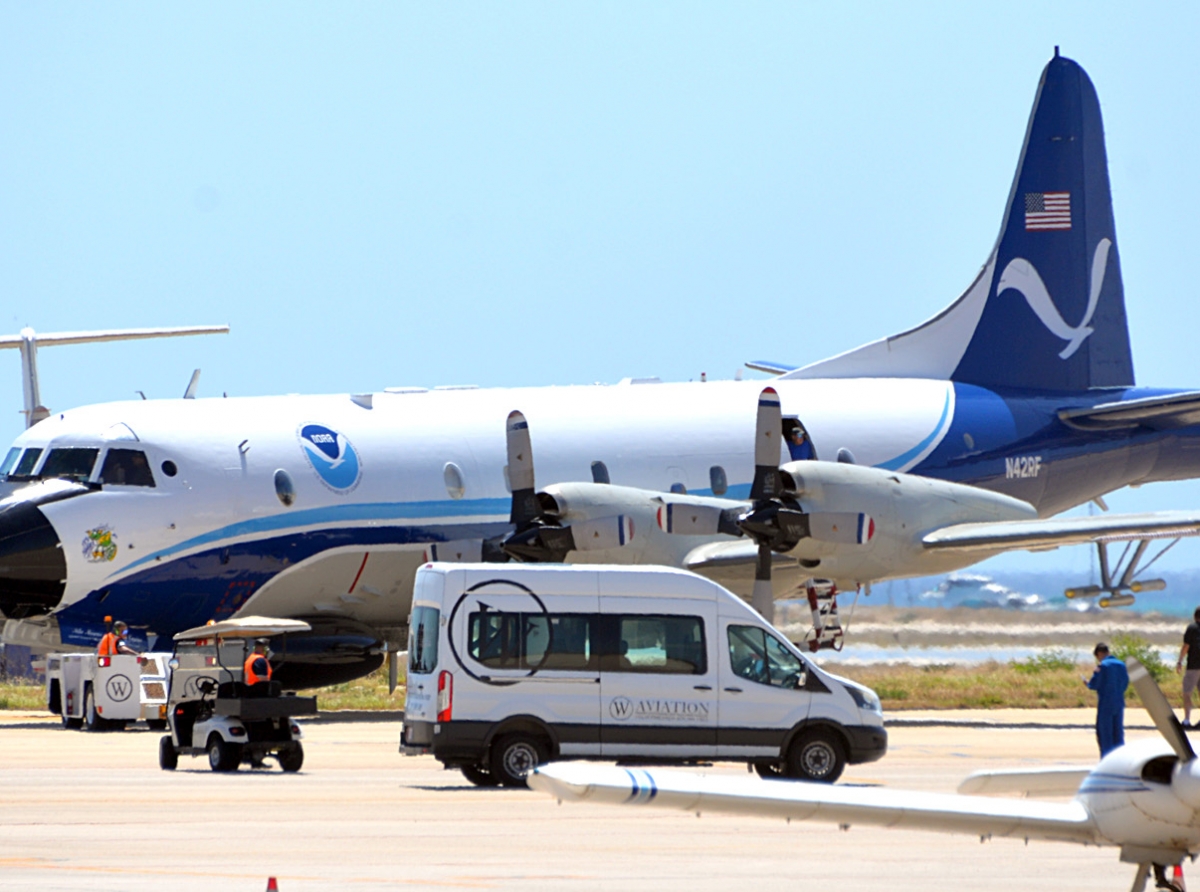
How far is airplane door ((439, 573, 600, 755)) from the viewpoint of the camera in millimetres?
14914

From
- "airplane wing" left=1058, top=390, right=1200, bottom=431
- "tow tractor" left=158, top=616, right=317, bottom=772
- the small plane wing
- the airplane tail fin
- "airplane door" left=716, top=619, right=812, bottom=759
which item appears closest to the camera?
the small plane wing

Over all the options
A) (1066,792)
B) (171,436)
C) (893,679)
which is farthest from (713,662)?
(893,679)

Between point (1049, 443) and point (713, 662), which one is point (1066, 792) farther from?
point (1049, 443)

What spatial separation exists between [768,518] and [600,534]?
208 centimetres

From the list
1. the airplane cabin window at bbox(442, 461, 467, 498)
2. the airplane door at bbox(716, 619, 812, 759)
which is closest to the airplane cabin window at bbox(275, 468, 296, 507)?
the airplane cabin window at bbox(442, 461, 467, 498)

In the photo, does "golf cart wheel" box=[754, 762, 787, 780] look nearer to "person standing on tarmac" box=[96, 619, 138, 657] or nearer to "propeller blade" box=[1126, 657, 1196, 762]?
"propeller blade" box=[1126, 657, 1196, 762]

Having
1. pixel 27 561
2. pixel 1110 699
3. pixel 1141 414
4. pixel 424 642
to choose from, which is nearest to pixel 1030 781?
pixel 1110 699

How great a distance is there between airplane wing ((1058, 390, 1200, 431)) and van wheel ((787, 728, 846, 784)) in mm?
13065

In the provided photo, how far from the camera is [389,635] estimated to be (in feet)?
82.0

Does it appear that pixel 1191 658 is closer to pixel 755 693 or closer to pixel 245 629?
pixel 755 693

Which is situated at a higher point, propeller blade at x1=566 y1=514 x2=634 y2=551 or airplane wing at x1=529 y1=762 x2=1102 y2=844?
propeller blade at x1=566 y1=514 x2=634 y2=551

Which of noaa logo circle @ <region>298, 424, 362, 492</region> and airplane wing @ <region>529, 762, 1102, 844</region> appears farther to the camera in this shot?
noaa logo circle @ <region>298, 424, 362, 492</region>

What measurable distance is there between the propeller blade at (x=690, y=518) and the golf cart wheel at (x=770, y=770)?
18.8ft

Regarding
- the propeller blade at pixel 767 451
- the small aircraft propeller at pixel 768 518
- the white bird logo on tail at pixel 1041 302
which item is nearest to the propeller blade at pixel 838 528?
the small aircraft propeller at pixel 768 518
